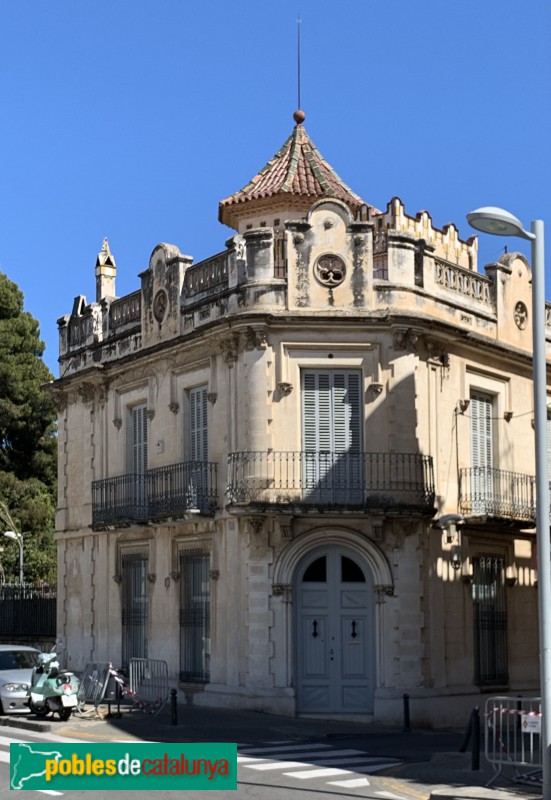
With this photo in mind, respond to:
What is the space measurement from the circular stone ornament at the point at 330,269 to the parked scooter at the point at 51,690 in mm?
9432

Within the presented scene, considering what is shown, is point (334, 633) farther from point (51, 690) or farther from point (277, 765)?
point (277, 765)

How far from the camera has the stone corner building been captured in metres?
26.2

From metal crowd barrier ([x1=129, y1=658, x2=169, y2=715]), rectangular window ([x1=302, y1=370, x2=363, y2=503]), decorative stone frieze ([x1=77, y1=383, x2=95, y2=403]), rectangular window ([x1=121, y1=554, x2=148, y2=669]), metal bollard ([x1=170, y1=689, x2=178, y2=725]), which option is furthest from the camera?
decorative stone frieze ([x1=77, y1=383, x2=95, y2=403])

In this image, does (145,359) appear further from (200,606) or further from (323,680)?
(323,680)

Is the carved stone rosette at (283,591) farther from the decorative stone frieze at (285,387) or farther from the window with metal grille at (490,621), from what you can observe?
the window with metal grille at (490,621)

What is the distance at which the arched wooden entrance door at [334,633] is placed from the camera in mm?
26000

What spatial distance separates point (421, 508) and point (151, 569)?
23.4 ft

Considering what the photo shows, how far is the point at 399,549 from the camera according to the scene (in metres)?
26.3

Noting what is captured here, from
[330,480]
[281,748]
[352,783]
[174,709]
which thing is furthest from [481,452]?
[352,783]

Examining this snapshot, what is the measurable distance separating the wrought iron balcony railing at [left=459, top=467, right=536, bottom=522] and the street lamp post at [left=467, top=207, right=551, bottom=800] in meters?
12.8

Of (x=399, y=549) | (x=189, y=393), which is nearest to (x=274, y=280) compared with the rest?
(x=189, y=393)

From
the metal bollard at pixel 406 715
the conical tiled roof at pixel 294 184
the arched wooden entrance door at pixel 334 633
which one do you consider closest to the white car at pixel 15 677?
the arched wooden entrance door at pixel 334 633

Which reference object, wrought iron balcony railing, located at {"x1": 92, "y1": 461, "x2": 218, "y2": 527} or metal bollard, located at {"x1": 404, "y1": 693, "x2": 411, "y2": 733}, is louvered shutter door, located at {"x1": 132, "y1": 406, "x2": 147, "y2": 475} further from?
metal bollard, located at {"x1": 404, "y1": 693, "x2": 411, "y2": 733}

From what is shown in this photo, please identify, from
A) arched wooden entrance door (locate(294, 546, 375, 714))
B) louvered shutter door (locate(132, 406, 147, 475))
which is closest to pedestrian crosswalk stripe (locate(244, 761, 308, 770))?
arched wooden entrance door (locate(294, 546, 375, 714))
